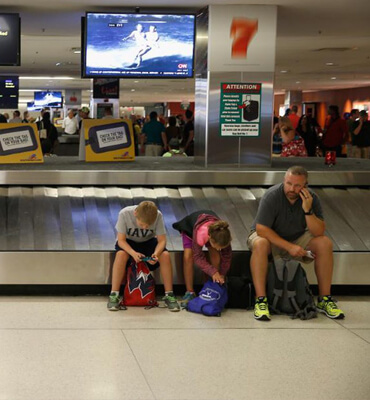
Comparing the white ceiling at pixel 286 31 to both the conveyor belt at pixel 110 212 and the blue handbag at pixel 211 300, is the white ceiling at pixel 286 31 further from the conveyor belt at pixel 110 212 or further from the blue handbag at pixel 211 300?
the blue handbag at pixel 211 300

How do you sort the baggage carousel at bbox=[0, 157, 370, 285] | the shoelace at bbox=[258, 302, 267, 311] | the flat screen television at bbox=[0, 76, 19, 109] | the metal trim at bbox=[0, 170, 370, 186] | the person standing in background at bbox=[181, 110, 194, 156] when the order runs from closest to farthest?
the shoelace at bbox=[258, 302, 267, 311] < the baggage carousel at bbox=[0, 157, 370, 285] < the metal trim at bbox=[0, 170, 370, 186] < the person standing in background at bbox=[181, 110, 194, 156] < the flat screen television at bbox=[0, 76, 19, 109]


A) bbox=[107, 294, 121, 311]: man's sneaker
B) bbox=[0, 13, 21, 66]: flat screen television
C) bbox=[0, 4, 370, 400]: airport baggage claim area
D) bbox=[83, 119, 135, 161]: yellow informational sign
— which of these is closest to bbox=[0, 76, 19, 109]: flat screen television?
bbox=[0, 4, 370, 400]: airport baggage claim area

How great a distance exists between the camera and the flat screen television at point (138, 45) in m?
9.64

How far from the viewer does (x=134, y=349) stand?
5.69m

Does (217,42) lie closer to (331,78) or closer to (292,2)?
(292,2)

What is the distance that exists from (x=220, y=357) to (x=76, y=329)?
1326mm

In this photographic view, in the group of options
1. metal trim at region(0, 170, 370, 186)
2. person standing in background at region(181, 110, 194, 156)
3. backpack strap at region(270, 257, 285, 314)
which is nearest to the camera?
backpack strap at region(270, 257, 285, 314)

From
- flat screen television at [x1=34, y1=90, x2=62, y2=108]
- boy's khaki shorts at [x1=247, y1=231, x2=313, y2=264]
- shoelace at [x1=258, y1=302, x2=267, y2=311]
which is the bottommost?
shoelace at [x1=258, y1=302, x2=267, y2=311]

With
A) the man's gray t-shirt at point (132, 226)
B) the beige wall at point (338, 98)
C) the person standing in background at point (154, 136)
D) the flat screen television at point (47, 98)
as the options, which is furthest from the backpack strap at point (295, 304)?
the flat screen television at point (47, 98)

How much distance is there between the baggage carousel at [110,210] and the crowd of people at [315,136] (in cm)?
269

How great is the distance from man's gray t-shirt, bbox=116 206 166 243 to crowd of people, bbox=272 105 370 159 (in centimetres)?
468

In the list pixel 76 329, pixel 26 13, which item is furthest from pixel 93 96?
pixel 76 329

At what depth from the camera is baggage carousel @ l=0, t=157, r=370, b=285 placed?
7469mm

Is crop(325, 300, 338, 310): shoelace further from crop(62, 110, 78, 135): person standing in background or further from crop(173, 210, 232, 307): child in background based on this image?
crop(62, 110, 78, 135): person standing in background
